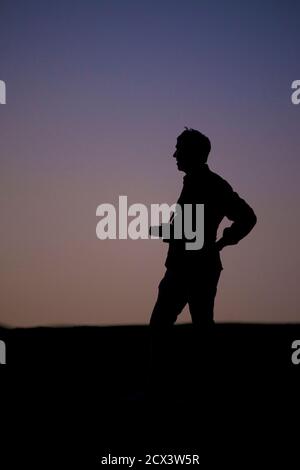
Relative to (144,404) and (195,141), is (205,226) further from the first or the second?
(144,404)

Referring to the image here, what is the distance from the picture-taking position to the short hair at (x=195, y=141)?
17.3 ft

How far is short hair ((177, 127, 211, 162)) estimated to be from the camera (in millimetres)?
5262

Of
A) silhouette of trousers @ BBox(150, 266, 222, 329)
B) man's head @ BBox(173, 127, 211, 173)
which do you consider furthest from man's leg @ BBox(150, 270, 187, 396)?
man's head @ BBox(173, 127, 211, 173)

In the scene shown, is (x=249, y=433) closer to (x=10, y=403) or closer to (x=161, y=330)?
(x=161, y=330)

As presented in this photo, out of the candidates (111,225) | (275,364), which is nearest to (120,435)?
(111,225)

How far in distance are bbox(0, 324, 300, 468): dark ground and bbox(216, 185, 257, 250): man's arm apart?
783 millimetres

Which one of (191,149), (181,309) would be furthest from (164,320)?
(191,149)

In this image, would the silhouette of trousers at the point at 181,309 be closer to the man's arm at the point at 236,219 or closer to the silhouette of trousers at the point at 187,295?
the silhouette of trousers at the point at 187,295

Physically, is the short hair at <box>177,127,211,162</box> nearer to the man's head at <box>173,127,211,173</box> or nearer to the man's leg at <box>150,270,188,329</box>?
the man's head at <box>173,127,211,173</box>

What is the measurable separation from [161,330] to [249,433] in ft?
4.20

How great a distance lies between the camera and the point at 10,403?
5.40m
